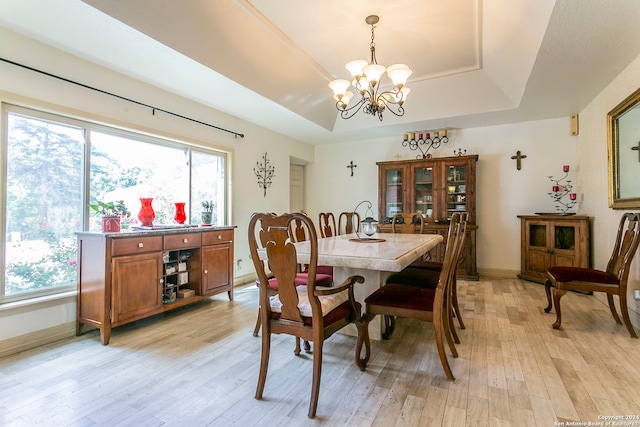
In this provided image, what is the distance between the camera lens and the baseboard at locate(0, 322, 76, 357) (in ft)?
7.41

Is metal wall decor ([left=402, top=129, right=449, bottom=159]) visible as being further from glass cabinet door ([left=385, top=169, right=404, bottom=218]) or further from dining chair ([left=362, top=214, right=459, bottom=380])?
dining chair ([left=362, top=214, right=459, bottom=380])

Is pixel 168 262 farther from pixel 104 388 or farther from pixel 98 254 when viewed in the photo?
pixel 104 388

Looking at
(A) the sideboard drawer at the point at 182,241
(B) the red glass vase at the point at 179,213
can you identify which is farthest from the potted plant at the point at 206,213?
(A) the sideboard drawer at the point at 182,241

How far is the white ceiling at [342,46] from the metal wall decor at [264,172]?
0.73 metres

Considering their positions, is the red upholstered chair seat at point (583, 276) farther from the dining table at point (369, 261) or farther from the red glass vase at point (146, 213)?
the red glass vase at point (146, 213)

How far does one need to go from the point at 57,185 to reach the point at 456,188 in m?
4.92

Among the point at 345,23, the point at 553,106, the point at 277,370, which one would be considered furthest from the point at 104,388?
the point at 553,106

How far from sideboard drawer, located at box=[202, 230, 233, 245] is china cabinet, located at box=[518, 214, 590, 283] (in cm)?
408

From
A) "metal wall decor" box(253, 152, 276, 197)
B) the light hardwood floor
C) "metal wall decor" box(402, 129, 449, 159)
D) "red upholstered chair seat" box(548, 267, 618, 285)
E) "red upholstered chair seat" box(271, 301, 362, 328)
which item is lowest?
the light hardwood floor

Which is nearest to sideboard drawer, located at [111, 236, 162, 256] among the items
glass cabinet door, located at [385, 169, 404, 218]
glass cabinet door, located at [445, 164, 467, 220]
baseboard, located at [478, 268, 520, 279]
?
glass cabinet door, located at [385, 169, 404, 218]

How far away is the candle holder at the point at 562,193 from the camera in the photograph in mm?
4391

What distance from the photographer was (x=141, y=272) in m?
2.72

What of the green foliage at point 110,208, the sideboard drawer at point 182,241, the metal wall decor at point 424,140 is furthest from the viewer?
the metal wall decor at point 424,140

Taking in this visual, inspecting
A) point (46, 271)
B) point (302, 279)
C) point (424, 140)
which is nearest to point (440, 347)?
point (302, 279)
